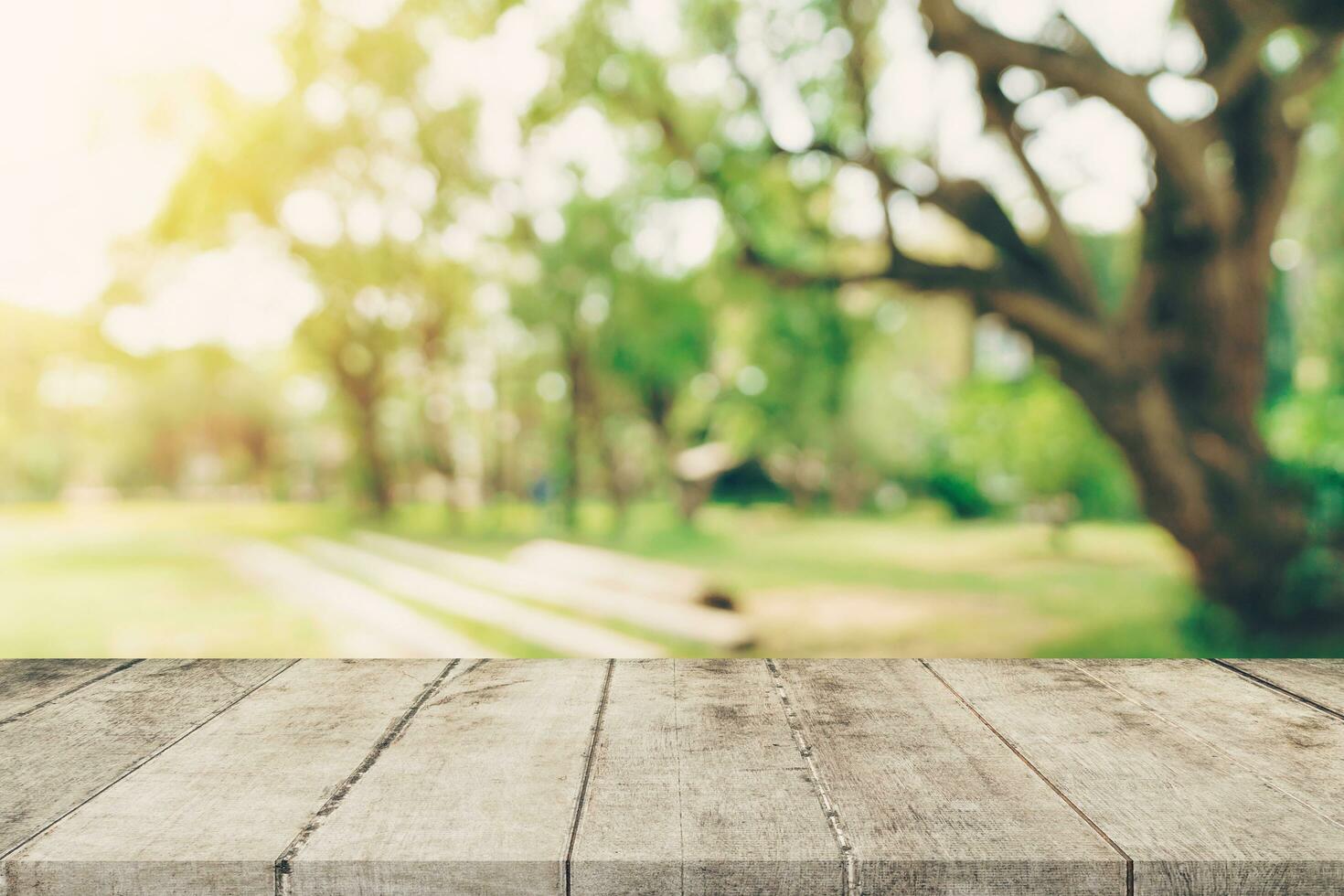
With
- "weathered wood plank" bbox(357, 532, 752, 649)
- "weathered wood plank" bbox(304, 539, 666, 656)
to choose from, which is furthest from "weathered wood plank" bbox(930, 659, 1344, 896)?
"weathered wood plank" bbox(304, 539, 666, 656)

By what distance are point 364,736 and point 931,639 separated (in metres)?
8.17

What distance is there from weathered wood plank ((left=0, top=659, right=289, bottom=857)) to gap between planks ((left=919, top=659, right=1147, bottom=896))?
80cm

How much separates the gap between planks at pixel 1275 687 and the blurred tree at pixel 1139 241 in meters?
4.93

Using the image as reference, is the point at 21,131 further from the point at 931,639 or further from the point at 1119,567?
the point at 1119,567

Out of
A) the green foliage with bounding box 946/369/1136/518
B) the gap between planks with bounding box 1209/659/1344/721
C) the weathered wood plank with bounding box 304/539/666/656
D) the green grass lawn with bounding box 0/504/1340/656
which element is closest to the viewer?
the gap between planks with bounding box 1209/659/1344/721

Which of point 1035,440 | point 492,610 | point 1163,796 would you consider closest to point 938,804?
point 1163,796

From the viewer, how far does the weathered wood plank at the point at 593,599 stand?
222 inches

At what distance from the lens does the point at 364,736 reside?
1015mm

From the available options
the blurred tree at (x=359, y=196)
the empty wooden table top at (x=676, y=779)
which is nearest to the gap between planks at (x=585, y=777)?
→ the empty wooden table top at (x=676, y=779)

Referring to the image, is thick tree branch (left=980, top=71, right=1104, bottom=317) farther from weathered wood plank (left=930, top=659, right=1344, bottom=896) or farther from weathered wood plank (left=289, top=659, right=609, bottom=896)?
weathered wood plank (left=289, top=659, right=609, bottom=896)

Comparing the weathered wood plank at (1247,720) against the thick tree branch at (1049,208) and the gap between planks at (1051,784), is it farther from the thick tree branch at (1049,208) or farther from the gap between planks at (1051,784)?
the thick tree branch at (1049,208)

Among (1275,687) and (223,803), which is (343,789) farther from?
(1275,687)

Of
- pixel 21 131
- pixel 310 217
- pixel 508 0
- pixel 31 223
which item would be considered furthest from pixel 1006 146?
pixel 31 223

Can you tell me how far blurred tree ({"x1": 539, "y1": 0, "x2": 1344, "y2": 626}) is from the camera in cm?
609
